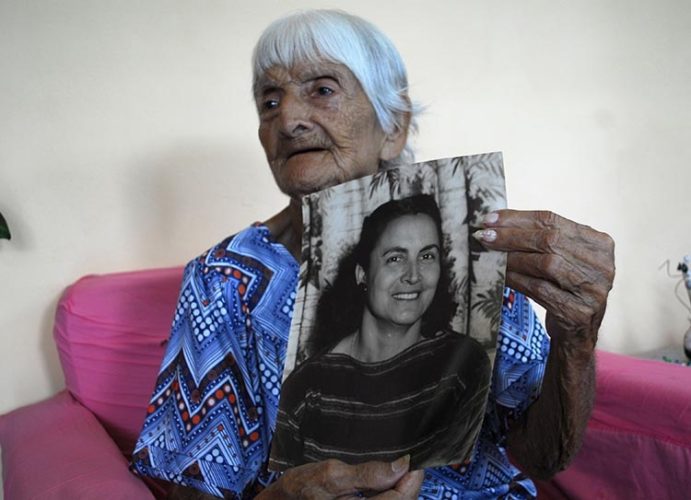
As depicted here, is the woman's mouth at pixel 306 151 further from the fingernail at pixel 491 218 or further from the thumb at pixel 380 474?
the thumb at pixel 380 474

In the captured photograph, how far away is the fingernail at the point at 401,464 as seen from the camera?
573mm

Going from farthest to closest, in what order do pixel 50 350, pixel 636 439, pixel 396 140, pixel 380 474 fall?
1. pixel 50 350
2. pixel 636 439
3. pixel 396 140
4. pixel 380 474

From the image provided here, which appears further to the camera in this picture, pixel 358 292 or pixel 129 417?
pixel 129 417

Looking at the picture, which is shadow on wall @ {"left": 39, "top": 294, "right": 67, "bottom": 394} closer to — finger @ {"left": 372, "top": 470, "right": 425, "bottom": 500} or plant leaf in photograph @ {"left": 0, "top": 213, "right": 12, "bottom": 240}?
plant leaf in photograph @ {"left": 0, "top": 213, "right": 12, "bottom": 240}

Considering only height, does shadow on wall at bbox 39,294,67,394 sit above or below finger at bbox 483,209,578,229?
below

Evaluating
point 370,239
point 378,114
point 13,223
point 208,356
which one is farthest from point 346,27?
point 13,223

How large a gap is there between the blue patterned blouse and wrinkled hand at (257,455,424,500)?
234mm

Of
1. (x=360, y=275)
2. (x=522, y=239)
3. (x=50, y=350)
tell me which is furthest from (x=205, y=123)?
(x=522, y=239)

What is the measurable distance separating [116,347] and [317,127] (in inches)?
27.7

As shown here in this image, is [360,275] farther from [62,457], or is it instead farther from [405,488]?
[62,457]

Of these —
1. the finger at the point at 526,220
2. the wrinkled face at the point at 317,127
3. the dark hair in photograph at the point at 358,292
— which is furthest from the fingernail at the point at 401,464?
the wrinkled face at the point at 317,127

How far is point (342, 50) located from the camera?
0.84 m

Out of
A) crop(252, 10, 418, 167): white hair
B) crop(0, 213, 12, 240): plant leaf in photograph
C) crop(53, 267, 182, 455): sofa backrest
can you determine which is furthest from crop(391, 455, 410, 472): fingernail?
crop(0, 213, 12, 240): plant leaf in photograph

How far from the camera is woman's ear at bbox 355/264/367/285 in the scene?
2.11ft
